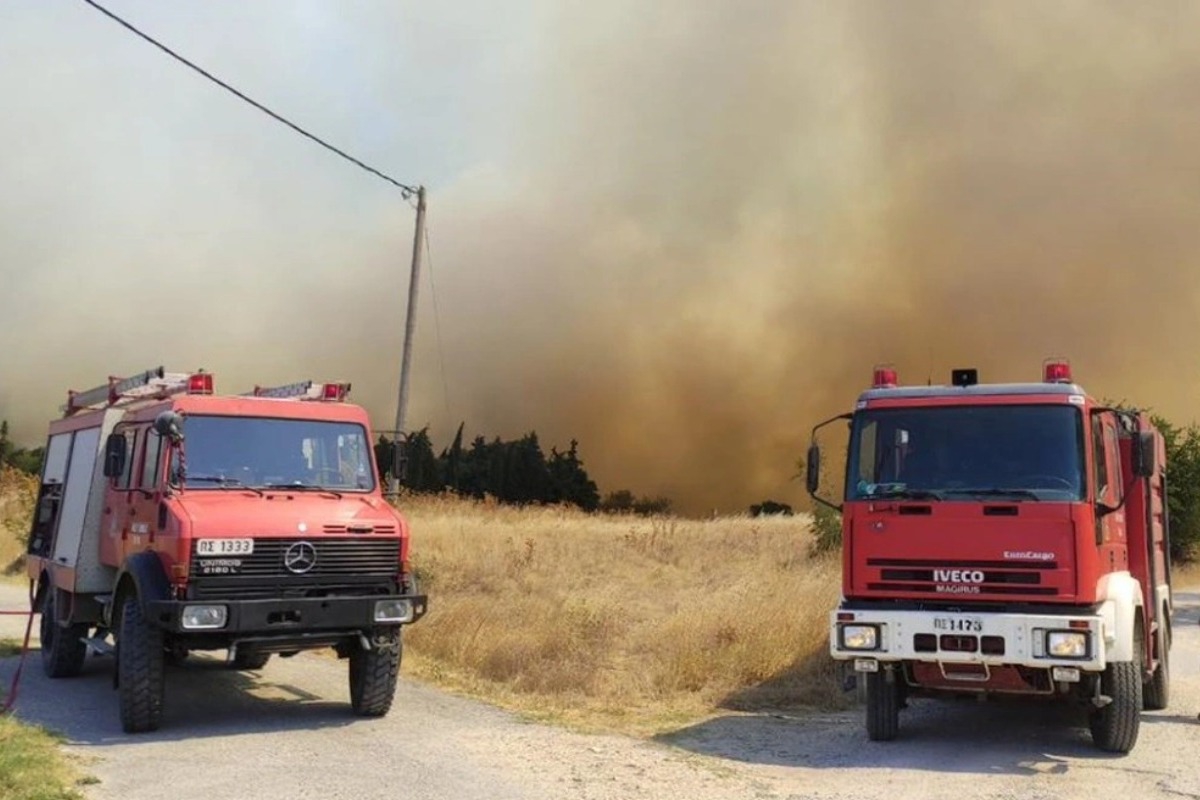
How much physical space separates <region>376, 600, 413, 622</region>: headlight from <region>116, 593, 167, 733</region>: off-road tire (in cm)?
171

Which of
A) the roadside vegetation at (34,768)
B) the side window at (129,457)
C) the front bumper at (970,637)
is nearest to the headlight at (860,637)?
the front bumper at (970,637)

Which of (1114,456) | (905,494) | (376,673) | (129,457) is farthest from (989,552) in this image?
(129,457)

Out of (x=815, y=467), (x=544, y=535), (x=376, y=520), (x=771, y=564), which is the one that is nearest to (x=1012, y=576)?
(x=815, y=467)

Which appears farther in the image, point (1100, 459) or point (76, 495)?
point (76, 495)

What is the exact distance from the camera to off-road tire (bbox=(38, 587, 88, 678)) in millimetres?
11508

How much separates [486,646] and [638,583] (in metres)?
8.34

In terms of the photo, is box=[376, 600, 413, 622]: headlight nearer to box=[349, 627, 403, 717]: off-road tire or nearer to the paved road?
box=[349, 627, 403, 717]: off-road tire

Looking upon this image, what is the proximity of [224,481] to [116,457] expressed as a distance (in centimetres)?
111

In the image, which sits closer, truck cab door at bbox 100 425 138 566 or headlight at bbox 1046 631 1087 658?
headlight at bbox 1046 631 1087 658

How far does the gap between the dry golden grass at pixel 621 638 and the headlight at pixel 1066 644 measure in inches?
140

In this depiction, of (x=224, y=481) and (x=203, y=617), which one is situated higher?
(x=224, y=481)

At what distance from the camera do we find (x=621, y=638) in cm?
1375

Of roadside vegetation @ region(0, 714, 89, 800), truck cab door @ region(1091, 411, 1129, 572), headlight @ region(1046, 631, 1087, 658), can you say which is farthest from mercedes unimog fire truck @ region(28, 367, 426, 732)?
truck cab door @ region(1091, 411, 1129, 572)

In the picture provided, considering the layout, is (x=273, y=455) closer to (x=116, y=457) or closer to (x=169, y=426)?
(x=169, y=426)
